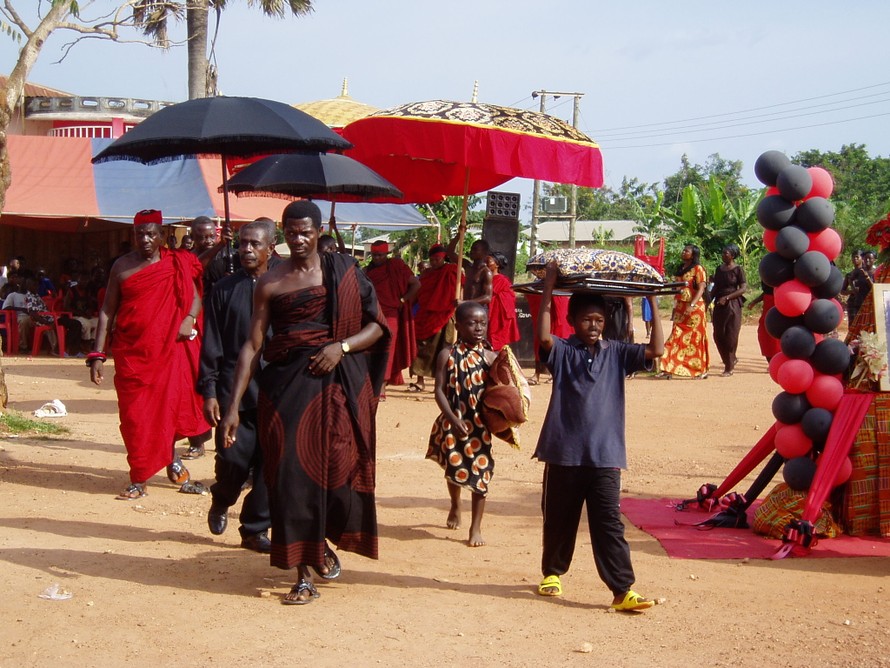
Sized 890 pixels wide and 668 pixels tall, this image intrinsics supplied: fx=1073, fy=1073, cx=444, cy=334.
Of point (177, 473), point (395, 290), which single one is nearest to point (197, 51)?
point (395, 290)

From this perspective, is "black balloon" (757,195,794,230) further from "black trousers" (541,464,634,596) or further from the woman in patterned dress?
the woman in patterned dress

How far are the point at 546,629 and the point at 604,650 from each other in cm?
35

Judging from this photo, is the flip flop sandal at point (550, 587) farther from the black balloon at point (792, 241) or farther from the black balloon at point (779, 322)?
the black balloon at point (792, 241)

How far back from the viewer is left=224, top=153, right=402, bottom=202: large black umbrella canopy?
10039 mm

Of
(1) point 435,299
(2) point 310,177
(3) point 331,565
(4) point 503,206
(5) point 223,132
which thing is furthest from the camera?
(4) point 503,206

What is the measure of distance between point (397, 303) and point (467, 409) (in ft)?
21.2

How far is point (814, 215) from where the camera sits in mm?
6406

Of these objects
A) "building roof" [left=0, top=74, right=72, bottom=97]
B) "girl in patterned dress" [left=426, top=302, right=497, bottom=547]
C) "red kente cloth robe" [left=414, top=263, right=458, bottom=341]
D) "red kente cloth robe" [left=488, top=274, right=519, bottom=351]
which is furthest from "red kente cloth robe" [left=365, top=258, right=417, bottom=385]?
"building roof" [left=0, top=74, right=72, bottom=97]

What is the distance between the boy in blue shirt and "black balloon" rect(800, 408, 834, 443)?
1912 millimetres

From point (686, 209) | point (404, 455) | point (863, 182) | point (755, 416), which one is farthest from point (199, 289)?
point (863, 182)

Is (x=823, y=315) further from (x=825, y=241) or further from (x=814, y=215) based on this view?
(x=814, y=215)

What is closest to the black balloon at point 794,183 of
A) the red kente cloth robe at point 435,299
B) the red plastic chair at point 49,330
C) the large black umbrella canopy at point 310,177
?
the large black umbrella canopy at point 310,177

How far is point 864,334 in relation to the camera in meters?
6.49

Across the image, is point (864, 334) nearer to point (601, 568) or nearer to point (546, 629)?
point (601, 568)
